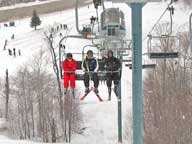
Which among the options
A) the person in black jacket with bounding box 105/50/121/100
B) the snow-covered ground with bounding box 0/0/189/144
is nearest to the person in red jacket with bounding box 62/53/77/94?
Answer: the person in black jacket with bounding box 105/50/121/100

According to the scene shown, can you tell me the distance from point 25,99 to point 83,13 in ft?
87.8

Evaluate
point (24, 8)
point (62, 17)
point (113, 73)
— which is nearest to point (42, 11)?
point (24, 8)

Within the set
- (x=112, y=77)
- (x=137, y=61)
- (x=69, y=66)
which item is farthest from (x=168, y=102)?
(x=137, y=61)

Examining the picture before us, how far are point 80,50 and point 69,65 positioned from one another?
2884cm

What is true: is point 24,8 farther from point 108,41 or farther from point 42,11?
point 108,41

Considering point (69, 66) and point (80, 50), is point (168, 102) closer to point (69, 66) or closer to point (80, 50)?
point (80, 50)

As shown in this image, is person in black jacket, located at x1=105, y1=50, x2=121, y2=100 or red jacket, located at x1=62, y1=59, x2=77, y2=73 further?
red jacket, located at x1=62, y1=59, x2=77, y2=73

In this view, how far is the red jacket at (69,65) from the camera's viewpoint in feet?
37.8

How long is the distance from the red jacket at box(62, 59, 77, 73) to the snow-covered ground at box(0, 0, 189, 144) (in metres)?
4.11

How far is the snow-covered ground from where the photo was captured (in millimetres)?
32656

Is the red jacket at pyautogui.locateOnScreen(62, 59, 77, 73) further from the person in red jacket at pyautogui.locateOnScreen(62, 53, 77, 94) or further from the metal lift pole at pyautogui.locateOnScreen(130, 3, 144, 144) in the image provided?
the metal lift pole at pyautogui.locateOnScreen(130, 3, 144, 144)

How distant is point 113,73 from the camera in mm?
11742

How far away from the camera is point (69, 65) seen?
11555 millimetres

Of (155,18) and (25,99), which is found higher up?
(155,18)
